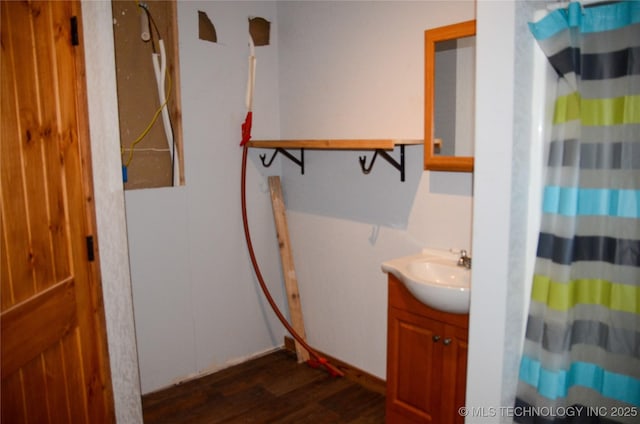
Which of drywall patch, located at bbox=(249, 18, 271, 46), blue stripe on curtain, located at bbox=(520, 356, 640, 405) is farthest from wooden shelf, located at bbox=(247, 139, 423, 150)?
blue stripe on curtain, located at bbox=(520, 356, 640, 405)

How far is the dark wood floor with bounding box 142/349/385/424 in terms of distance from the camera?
104 inches

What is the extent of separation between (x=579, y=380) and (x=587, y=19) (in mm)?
1103

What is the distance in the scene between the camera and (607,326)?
4.68ft

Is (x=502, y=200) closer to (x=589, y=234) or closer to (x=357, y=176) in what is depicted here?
(x=589, y=234)

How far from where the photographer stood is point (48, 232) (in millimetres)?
1440

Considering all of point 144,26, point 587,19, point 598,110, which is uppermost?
point 144,26

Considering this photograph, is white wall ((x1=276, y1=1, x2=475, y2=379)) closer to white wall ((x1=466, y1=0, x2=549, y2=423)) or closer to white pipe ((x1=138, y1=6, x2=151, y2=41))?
white wall ((x1=466, y1=0, x2=549, y2=423))

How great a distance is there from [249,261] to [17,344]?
206 centimetres

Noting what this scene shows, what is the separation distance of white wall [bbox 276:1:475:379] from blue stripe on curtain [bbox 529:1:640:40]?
0.87 metres

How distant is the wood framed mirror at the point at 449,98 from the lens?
223 centimetres

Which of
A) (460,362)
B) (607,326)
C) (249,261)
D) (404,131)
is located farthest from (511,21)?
(249,261)

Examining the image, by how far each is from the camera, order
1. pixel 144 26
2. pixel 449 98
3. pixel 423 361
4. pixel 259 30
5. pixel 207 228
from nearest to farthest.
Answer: pixel 423 361 < pixel 449 98 < pixel 144 26 < pixel 207 228 < pixel 259 30

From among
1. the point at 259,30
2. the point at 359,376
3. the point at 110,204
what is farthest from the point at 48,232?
the point at 259,30

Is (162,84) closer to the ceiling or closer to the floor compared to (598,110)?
closer to the ceiling
